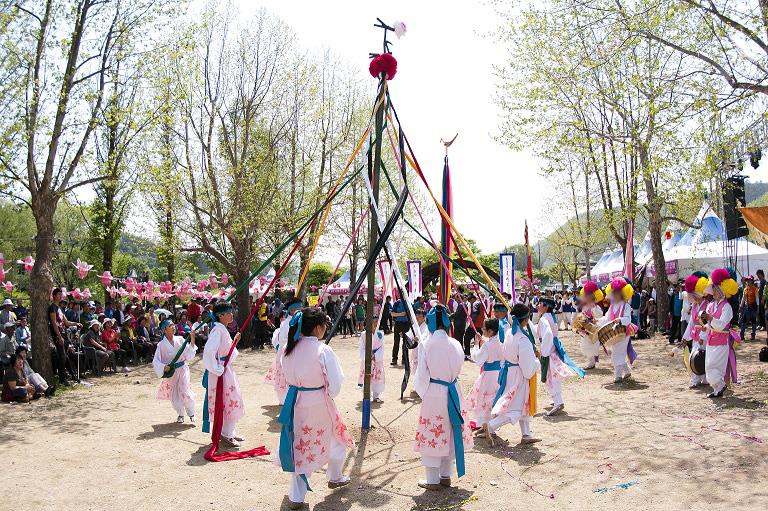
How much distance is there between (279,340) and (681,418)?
5.53 m

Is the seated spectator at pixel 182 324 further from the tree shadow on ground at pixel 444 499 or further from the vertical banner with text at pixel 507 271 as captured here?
the tree shadow on ground at pixel 444 499

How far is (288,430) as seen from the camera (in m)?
5.18

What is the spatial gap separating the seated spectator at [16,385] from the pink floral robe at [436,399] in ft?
25.1

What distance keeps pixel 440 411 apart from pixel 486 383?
71.8 inches

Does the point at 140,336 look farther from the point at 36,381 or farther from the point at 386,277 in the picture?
the point at 386,277

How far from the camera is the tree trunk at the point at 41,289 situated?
1091cm

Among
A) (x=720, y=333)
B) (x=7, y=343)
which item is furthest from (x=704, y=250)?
(x=7, y=343)

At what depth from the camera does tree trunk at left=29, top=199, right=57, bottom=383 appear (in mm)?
10914

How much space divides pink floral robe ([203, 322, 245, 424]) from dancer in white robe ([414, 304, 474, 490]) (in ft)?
8.52

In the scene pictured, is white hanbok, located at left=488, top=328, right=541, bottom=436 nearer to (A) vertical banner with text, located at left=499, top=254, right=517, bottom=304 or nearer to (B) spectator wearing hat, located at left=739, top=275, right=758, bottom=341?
(A) vertical banner with text, located at left=499, top=254, right=517, bottom=304

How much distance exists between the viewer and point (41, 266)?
11.1 meters

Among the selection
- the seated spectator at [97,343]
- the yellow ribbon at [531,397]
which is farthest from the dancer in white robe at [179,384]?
the seated spectator at [97,343]

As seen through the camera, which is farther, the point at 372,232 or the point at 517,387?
the point at 372,232

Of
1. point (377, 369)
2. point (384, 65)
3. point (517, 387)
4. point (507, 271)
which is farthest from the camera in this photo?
point (507, 271)
